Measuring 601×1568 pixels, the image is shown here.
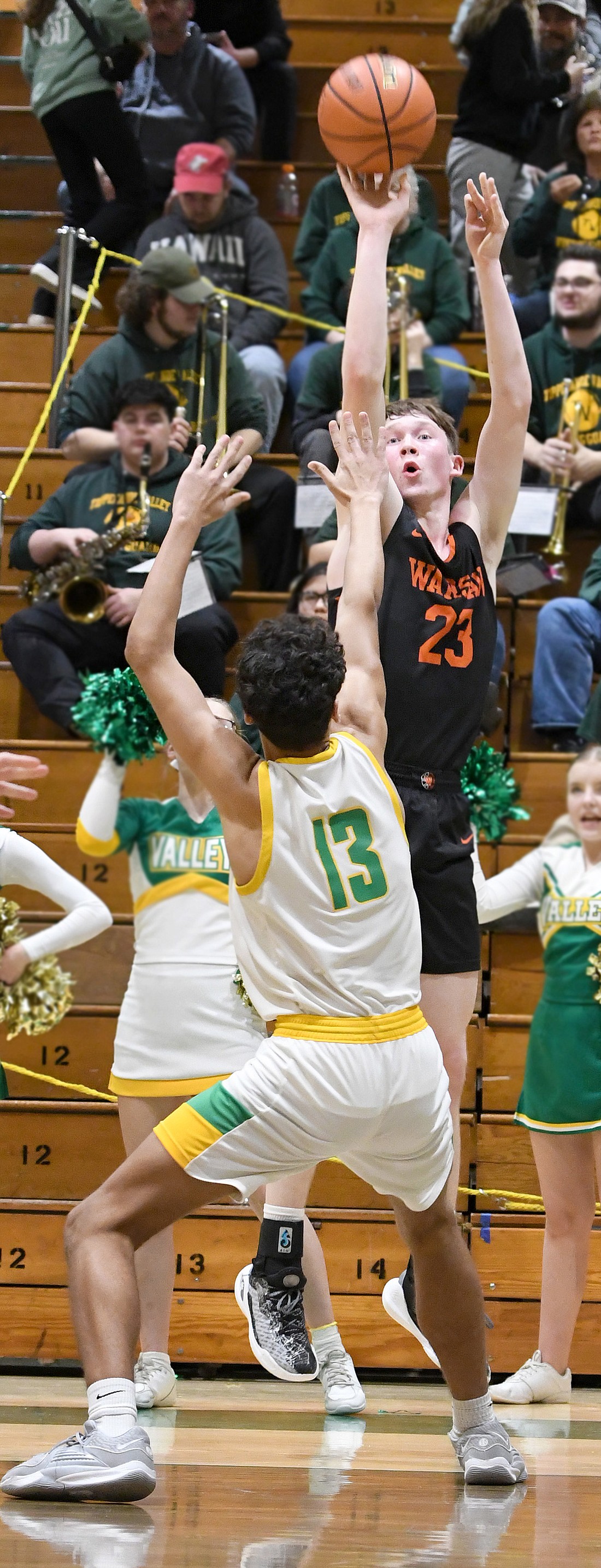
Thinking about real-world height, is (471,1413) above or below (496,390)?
below

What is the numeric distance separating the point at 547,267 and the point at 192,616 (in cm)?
302

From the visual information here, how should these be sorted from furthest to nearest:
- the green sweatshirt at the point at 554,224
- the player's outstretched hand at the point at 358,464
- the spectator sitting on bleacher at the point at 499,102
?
the spectator sitting on bleacher at the point at 499,102, the green sweatshirt at the point at 554,224, the player's outstretched hand at the point at 358,464

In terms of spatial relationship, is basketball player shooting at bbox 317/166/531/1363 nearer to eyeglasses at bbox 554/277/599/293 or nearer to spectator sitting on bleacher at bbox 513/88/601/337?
eyeglasses at bbox 554/277/599/293

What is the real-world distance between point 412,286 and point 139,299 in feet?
4.00

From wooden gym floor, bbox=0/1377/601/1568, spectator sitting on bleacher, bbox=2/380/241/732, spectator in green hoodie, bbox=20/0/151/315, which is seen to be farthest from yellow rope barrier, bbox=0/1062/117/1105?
spectator in green hoodie, bbox=20/0/151/315

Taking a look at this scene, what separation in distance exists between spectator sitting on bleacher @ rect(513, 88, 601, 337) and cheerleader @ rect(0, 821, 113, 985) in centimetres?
386

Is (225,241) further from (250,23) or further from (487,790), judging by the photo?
(487,790)

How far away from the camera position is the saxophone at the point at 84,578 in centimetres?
578

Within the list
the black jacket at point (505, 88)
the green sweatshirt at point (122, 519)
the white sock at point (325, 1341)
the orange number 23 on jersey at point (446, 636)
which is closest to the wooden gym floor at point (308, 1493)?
the white sock at point (325, 1341)

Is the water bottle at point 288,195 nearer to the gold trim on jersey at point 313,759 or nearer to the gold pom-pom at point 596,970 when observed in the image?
the gold pom-pom at point 596,970

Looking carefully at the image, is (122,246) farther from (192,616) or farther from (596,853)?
(596,853)

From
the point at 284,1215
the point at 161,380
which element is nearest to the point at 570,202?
the point at 161,380

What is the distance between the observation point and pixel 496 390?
3.61 metres

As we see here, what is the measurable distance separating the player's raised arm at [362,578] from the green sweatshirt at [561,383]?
3399 millimetres
